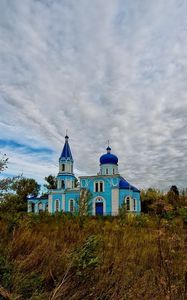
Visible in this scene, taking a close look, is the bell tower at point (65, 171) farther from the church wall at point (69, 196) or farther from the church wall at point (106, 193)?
the church wall at point (106, 193)

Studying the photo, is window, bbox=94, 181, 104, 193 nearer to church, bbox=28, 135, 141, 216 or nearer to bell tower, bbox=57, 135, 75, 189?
church, bbox=28, 135, 141, 216

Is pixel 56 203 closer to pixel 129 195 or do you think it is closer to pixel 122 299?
pixel 129 195

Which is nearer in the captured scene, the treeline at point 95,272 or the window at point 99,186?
the treeline at point 95,272

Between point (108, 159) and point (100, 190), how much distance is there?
13.4ft

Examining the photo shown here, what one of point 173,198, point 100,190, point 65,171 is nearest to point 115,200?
point 100,190

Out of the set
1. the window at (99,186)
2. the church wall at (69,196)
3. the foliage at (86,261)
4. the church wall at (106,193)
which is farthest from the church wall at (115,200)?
the foliage at (86,261)

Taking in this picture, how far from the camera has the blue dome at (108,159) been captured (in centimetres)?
3956

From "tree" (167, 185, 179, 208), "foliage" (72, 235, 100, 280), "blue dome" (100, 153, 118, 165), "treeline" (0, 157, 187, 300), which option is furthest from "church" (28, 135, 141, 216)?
"foliage" (72, 235, 100, 280)

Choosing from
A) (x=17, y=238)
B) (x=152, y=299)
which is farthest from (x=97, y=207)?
(x=152, y=299)

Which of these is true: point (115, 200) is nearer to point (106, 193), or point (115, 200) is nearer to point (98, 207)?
point (106, 193)

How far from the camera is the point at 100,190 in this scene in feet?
127

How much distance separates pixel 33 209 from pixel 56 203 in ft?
22.1

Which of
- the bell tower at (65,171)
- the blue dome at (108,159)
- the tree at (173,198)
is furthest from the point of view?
the bell tower at (65,171)

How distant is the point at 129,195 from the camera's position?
37.9 metres
